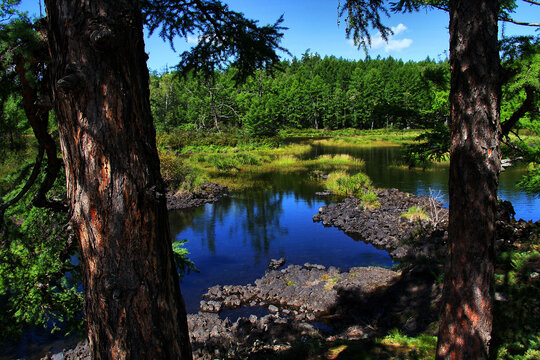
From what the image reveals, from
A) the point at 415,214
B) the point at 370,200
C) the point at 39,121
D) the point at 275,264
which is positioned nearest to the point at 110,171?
the point at 39,121

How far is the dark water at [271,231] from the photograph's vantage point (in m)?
10.8

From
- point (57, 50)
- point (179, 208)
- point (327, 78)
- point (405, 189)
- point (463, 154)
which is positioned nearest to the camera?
point (57, 50)

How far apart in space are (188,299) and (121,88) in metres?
8.11

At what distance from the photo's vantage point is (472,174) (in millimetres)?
2926

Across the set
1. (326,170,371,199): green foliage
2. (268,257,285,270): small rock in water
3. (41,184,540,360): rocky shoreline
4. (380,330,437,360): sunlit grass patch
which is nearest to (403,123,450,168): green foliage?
(41,184,540,360): rocky shoreline

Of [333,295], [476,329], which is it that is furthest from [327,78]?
[476,329]

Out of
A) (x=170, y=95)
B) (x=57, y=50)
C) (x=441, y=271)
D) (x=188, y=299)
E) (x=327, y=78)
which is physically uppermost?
(x=327, y=78)

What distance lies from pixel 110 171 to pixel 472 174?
283 cm

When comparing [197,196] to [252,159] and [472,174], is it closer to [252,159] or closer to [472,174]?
[252,159]

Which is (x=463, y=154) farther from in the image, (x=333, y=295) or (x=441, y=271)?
(x=333, y=295)

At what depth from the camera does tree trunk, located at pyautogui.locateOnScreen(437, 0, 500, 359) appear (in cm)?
285

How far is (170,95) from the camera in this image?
47469 mm

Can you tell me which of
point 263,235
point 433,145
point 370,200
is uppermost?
point 433,145

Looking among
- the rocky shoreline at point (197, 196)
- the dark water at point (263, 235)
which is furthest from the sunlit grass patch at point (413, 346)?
the rocky shoreline at point (197, 196)
